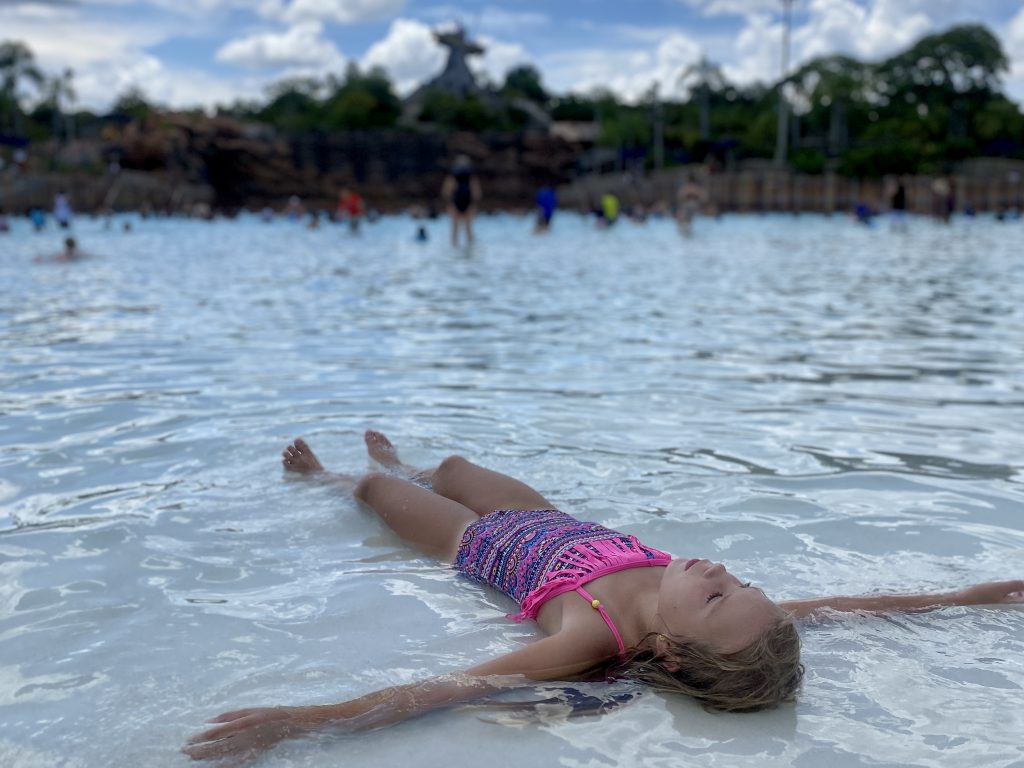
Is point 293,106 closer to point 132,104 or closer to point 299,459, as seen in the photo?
point 132,104

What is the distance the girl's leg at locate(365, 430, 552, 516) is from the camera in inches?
150

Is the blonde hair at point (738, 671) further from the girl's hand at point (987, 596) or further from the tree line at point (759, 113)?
the tree line at point (759, 113)

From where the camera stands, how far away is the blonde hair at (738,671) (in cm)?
258

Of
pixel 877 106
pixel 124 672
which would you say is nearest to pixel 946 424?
pixel 124 672

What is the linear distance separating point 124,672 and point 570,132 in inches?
3435

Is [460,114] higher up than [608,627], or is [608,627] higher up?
[460,114]

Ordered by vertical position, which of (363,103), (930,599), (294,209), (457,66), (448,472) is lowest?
(930,599)

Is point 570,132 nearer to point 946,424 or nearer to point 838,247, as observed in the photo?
point 838,247

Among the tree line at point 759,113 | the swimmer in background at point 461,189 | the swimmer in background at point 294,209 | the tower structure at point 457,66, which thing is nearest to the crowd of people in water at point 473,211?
the swimmer in background at point 461,189

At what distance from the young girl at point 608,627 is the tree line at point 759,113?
58.3 meters

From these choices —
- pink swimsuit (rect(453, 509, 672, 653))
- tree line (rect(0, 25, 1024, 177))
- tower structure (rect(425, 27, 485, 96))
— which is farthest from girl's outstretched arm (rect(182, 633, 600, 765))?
tower structure (rect(425, 27, 485, 96))

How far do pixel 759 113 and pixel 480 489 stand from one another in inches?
3218

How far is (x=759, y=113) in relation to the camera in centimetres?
7994

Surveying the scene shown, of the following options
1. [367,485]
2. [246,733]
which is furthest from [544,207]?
[246,733]
